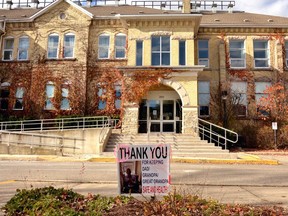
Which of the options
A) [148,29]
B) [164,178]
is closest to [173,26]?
[148,29]

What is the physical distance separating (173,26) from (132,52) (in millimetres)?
3846

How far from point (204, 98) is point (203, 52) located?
4.28m

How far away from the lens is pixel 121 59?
80.9 feet

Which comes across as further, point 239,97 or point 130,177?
point 239,97

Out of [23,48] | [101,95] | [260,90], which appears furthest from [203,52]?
[23,48]

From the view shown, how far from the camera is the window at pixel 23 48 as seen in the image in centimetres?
2558

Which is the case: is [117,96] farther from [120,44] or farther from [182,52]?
[182,52]

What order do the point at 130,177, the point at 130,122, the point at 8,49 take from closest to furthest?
the point at 130,177 < the point at 130,122 < the point at 8,49

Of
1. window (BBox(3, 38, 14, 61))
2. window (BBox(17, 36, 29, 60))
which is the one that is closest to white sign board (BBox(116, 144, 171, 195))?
window (BBox(17, 36, 29, 60))

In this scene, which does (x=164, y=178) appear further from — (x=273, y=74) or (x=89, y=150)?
(x=273, y=74)

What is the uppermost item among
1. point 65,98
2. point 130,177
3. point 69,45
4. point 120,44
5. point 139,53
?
point 120,44

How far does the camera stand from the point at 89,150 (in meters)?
18.3

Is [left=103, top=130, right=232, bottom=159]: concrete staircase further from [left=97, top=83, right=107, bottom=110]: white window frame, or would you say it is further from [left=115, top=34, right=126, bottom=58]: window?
[left=115, top=34, right=126, bottom=58]: window

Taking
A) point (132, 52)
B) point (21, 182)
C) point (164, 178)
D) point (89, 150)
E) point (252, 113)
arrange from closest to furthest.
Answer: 1. point (164, 178)
2. point (21, 182)
3. point (89, 150)
4. point (132, 52)
5. point (252, 113)
